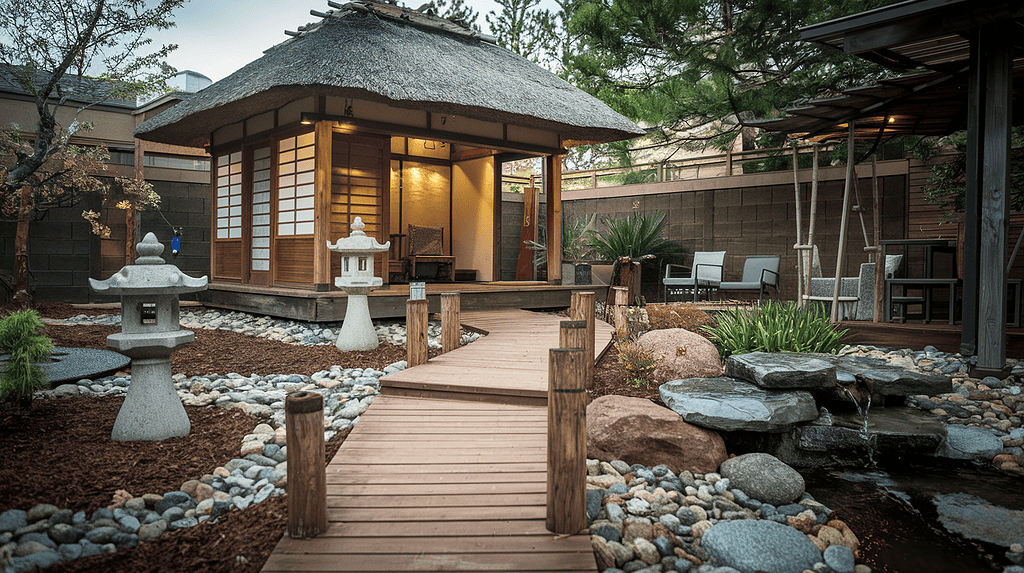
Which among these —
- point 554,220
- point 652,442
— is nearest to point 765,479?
point 652,442

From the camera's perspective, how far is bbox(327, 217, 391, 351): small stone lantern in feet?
17.4

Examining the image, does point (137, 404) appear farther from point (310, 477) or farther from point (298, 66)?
point (298, 66)

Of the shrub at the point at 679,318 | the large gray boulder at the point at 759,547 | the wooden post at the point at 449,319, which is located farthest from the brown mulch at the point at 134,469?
the large gray boulder at the point at 759,547

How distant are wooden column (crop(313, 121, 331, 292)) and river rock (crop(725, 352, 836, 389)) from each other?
4.49 m

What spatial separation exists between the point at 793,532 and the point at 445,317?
303 centimetres

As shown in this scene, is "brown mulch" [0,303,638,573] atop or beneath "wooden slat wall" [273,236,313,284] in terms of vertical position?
beneath

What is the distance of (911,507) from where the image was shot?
2.83m

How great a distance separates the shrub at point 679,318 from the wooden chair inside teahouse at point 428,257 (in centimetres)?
386

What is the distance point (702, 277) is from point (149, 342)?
772 cm

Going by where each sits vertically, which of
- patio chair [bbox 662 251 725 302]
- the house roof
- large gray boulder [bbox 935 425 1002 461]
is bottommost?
large gray boulder [bbox 935 425 1002 461]

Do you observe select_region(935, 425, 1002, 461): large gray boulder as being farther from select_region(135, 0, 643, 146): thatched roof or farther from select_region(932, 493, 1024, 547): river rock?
select_region(135, 0, 643, 146): thatched roof

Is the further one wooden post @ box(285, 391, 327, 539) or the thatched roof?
the thatched roof

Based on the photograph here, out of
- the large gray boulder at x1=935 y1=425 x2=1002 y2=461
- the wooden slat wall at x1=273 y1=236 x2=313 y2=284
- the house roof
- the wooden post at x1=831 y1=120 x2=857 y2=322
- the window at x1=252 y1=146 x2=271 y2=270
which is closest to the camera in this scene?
the large gray boulder at x1=935 y1=425 x2=1002 y2=461

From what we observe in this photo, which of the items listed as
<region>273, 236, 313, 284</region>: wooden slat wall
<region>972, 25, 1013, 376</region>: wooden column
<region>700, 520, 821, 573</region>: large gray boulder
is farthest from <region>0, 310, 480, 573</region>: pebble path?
<region>972, 25, 1013, 376</region>: wooden column
